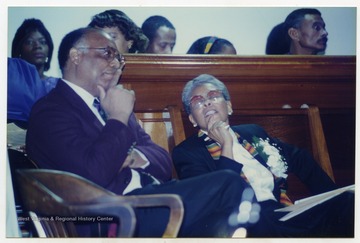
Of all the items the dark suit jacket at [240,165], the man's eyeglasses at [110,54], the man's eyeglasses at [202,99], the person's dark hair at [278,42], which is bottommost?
the dark suit jacket at [240,165]

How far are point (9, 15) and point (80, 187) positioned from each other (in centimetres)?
122

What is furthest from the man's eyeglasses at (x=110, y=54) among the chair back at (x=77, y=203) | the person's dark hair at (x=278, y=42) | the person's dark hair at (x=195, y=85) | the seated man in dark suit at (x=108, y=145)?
the person's dark hair at (x=278, y=42)

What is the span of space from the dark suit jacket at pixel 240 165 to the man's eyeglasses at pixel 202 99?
0.63ft

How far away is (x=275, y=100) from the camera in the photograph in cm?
434

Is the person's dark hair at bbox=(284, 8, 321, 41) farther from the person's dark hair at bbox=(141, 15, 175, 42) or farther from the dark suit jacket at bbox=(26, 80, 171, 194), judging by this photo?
the dark suit jacket at bbox=(26, 80, 171, 194)

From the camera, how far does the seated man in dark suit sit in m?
4.03

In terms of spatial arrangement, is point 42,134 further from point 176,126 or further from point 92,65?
point 176,126

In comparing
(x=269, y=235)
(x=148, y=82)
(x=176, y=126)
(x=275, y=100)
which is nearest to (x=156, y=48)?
(x=148, y=82)

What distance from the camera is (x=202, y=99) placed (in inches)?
167

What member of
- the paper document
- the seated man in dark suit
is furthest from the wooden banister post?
the seated man in dark suit

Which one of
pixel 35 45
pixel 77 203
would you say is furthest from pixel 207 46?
pixel 77 203

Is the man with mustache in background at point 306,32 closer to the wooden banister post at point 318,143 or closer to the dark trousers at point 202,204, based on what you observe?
the wooden banister post at point 318,143

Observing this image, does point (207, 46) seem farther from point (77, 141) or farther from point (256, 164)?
point (77, 141)

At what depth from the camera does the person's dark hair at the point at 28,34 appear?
165 inches
